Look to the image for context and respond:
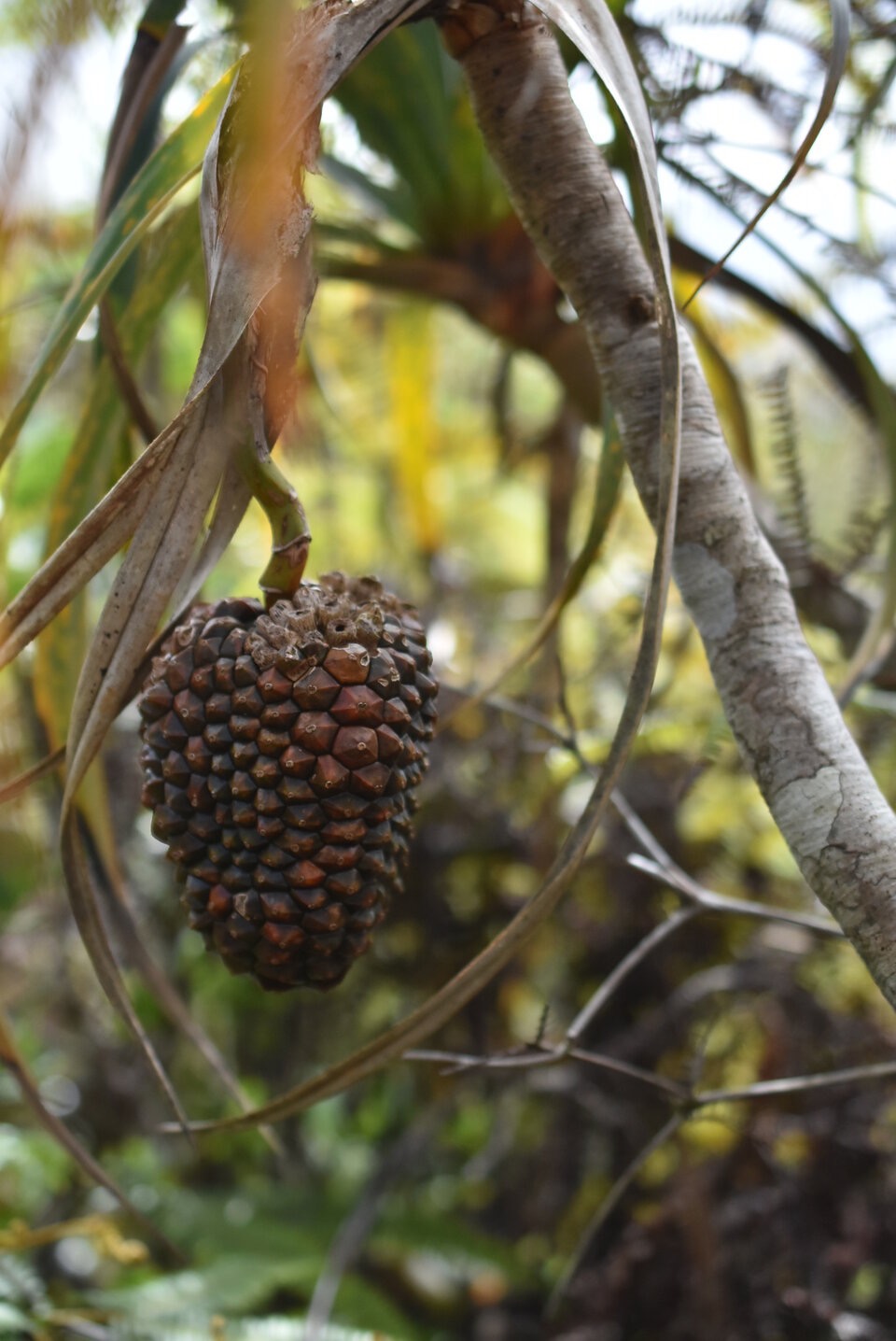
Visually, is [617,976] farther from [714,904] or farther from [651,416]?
[651,416]

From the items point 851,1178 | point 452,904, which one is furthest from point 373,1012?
point 851,1178

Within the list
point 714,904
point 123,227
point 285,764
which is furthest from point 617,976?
point 123,227

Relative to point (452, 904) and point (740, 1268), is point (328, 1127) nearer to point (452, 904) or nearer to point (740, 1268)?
point (452, 904)

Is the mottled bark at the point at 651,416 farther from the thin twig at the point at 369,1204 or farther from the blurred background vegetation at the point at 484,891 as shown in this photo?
the thin twig at the point at 369,1204

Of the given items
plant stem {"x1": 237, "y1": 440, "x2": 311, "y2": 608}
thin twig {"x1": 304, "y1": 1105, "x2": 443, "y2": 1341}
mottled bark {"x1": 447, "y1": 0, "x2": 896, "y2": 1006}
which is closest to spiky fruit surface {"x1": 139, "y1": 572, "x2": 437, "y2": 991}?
plant stem {"x1": 237, "y1": 440, "x2": 311, "y2": 608}

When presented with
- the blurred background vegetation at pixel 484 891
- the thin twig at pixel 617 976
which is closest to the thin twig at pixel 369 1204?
the blurred background vegetation at pixel 484 891

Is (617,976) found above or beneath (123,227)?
beneath
